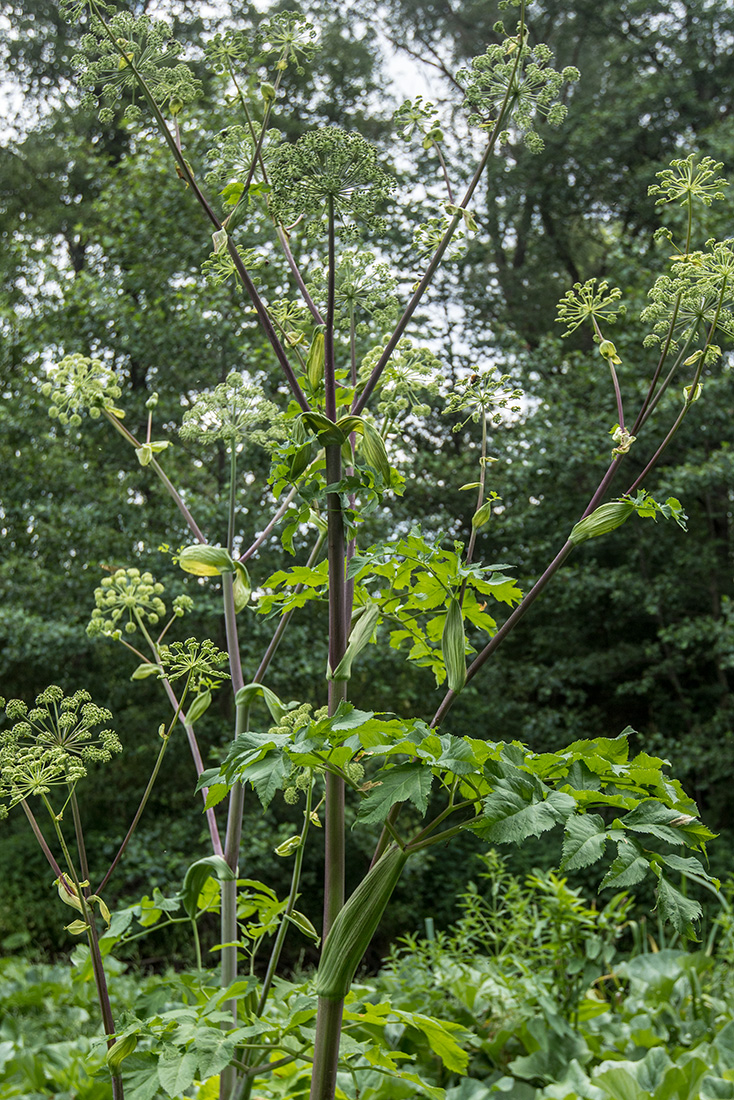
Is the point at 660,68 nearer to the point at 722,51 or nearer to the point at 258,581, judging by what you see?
the point at 722,51

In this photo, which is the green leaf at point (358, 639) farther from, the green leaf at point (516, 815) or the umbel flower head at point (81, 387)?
the umbel flower head at point (81, 387)

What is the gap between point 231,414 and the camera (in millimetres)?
1480

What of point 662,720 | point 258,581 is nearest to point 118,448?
point 258,581

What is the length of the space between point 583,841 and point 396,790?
168 mm

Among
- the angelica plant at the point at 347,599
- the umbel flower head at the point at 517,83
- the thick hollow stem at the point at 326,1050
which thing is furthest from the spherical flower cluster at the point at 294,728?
the umbel flower head at the point at 517,83

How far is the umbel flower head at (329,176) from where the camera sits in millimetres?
977

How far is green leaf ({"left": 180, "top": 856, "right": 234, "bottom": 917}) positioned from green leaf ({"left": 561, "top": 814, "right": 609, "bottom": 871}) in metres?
0.51

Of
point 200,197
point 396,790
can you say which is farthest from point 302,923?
point 200,197

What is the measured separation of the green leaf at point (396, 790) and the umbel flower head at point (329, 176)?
0.63 metres

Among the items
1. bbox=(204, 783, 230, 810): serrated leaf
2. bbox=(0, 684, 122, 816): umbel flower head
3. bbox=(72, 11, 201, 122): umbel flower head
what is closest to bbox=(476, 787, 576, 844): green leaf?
bbox=(204, 783, 230, 810): serrated leaf

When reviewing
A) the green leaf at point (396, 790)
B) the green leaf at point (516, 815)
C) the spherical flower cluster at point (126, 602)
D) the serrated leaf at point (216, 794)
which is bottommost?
the serrated leaf at point (216, 794)

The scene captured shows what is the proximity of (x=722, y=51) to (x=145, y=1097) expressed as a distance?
9351 millimetres

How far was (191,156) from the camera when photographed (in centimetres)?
541

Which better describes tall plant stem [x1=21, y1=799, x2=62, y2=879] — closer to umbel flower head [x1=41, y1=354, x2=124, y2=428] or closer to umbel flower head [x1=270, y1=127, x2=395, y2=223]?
umbel flower head [x1=41, y1=354, x2=124, y2=428]
